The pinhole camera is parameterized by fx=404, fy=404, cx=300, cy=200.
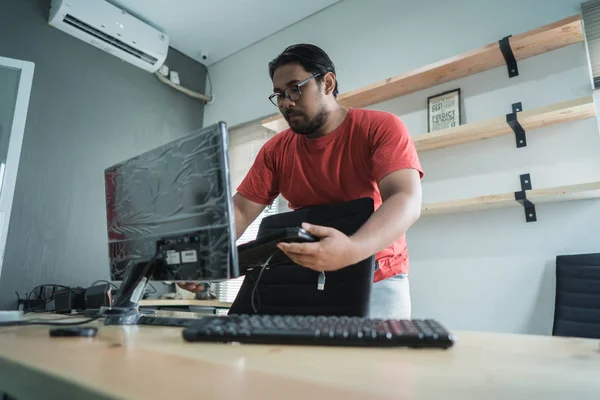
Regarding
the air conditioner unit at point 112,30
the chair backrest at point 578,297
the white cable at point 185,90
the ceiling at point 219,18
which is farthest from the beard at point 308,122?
the white cable at point 185,90

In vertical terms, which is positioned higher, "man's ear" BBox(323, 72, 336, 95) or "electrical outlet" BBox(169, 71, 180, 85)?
"electrical outlet" BBox(169, 71, 180, 85)

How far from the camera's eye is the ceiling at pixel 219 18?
9.89 ft

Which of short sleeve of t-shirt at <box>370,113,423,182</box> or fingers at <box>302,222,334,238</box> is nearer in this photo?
fingers at <box>302,222,334,238</box>

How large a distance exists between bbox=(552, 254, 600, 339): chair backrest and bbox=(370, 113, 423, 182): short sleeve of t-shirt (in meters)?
0.98

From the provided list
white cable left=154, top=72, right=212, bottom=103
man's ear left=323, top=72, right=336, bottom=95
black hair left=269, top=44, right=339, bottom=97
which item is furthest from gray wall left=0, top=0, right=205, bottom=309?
man's ear left=323, top=72, right=336, bottom=95

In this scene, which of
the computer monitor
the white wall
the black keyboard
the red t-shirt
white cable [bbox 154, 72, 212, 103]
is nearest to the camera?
the black keyboard

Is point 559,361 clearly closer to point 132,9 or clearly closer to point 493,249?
point 493,249

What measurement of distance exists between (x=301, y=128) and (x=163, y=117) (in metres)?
2.33

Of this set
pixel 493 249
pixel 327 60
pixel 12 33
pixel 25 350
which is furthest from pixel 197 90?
pixel 25 350

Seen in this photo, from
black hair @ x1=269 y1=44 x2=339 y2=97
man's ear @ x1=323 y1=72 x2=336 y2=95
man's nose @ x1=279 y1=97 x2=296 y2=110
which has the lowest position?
man's nose @ x1=279 y1=97 x2=296 y2=110

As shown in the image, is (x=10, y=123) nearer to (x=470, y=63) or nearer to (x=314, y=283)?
(x=314, y=283)

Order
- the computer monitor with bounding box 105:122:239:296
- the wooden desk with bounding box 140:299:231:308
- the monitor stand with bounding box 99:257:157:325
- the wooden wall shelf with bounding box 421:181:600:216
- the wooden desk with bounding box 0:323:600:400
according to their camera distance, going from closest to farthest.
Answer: the wooden desk with bounding box 0:323:600:400
the computer monitor with bounding box 105:122:239:296
the monitor stand with bounding box 99:257:157:325
the wooden wall shelf with bounding box 421:181:600:216
the wooden desk with bounding box 140:299:231:308

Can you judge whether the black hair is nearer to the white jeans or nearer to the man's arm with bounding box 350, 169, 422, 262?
the man's arm with bounding box 350, 169, 422, 262

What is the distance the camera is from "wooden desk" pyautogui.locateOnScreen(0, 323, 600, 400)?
29 cm
